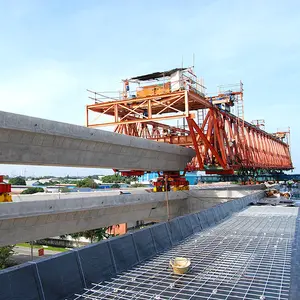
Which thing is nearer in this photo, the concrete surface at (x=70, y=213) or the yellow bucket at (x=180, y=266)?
the yellow bucket at (x=180, y=266)

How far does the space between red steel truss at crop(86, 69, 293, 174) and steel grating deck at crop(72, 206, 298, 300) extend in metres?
11.2

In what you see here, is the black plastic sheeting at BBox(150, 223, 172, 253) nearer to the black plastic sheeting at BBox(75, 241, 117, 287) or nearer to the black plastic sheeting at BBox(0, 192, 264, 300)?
the black plastic sheeting at BBox(0, 192, 264, 300)

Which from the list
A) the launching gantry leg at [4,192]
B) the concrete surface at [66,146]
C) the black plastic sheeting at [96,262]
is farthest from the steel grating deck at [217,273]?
the launching gantry leg at [4,192]

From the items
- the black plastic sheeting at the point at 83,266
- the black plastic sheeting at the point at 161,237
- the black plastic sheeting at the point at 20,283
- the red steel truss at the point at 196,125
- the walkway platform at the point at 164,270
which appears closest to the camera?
the black plastic sheeting at the point at 20,283

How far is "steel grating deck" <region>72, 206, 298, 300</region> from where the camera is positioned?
4.46 metres

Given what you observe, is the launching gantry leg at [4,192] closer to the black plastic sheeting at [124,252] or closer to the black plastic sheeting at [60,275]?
the black plastic sheeting at [124,252]

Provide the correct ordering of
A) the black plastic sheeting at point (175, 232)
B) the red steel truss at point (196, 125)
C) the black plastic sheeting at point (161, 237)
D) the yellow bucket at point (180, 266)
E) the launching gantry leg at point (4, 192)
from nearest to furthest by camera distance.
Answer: the yellow bucket at point (180, 266) → the black plastic sheeting at point (161, 237) → the black plastic sheeting at point (175, 232) → the launching gantry leg at point (4, 192) → the red steel truss at point (196, 125)

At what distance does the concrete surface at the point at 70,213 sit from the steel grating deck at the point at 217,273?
22.8ft

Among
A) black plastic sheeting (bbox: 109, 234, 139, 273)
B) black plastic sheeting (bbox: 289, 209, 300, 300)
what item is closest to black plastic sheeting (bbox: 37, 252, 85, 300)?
black plastic sheeting (bbox: 109, 234, 139, 273)

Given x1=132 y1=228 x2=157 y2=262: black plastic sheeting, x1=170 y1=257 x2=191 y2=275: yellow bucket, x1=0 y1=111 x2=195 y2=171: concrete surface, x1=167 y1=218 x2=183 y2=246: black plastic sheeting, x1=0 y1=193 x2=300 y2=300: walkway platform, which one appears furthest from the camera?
x1=0 y1=111 x2=195 y2=171: concrete surface

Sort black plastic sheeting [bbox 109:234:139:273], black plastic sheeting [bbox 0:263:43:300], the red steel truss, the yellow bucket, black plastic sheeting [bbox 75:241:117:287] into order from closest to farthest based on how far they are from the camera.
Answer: black plastic sheeting [bbox 0:263:43:300] → black plastic sheeting [bbox 75:241:117:287] → the yellow bucket → black plastic sheeting [bbox 109:234:139:273] → the red steel truss

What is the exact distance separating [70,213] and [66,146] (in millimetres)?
3133

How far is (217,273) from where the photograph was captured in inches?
209

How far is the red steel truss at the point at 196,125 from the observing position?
19.5 metres
